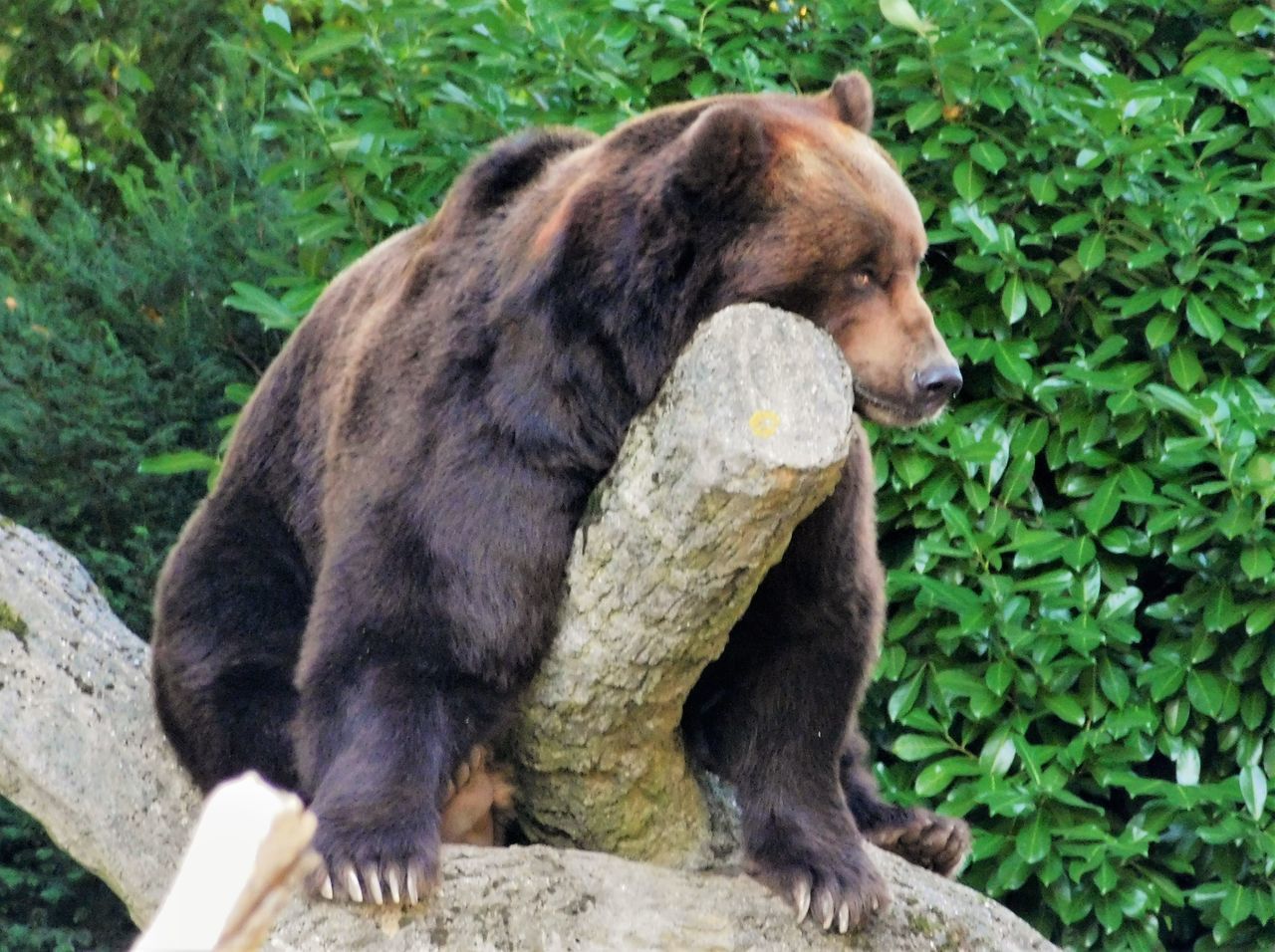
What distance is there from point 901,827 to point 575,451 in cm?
147

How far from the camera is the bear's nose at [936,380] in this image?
309 cm

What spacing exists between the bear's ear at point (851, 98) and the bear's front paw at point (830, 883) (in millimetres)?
1473

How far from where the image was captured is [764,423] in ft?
9.34

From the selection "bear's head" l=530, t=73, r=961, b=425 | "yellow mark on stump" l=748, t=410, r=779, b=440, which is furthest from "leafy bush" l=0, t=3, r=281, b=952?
"yellow mark on stump" l=748, t=410, r=779, b=440

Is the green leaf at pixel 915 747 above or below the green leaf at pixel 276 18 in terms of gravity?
below

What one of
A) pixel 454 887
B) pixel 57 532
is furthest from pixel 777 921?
pixel 57 532

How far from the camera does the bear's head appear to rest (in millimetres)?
3131

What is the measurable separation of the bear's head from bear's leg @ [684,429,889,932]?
39 cm

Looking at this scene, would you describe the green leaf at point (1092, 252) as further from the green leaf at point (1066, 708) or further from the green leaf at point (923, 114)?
the green leaf at point (1066, 708)

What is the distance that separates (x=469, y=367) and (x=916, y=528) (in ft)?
6.59

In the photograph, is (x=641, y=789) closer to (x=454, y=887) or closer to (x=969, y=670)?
(x=454, y=887)

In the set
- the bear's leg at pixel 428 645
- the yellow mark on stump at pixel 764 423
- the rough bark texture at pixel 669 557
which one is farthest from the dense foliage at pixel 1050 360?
the yellow mark on stump at pixel 764 423

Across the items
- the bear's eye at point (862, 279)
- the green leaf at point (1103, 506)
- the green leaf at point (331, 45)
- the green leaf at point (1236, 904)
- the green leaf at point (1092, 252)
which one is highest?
the bear's eye at point (862, 279)

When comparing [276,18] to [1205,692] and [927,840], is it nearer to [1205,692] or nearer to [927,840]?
[927,840]
